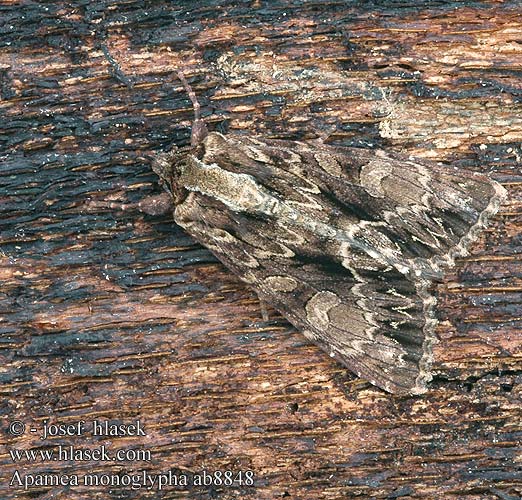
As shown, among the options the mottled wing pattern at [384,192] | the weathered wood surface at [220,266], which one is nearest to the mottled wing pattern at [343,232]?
the mottled wing pattern at [384,192]

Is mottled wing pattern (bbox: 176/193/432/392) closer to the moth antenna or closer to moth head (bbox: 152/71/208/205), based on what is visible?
moth head (bbox: 152/71/208/205)

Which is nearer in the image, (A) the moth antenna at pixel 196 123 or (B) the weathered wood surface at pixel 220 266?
(B) the weathered wood surface at pixel 220 266

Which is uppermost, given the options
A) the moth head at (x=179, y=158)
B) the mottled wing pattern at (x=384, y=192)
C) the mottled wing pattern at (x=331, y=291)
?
the moth head at (x=179, y=158)

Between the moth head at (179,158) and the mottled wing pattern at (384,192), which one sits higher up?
the moth head at (179,158)

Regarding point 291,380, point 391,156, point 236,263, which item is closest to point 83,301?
point 236,263

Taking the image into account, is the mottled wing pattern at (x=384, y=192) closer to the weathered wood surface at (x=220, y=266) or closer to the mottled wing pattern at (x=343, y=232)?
the mottled wing pattern at (x=343, y=232)

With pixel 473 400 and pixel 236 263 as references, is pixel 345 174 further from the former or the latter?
pixel 473 400
